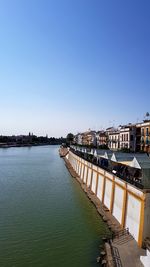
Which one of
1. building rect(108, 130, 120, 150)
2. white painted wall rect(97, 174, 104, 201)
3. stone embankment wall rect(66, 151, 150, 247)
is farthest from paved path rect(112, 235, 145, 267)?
building rect(108, 130, 120, 150)

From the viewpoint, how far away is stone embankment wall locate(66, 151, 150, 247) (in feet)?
63.8

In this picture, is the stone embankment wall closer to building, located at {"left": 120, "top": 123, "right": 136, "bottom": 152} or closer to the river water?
the river water

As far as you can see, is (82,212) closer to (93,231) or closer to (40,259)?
(93,231)

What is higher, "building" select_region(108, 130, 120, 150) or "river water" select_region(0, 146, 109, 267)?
"building" select_region(108, 130, 120, 150)

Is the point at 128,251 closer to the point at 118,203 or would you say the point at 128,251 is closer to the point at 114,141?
the point at 118,203

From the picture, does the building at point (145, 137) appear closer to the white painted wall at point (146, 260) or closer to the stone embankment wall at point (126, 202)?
the stone embankment wall at point (126, 202)

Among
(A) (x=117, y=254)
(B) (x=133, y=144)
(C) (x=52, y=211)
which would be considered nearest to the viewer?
(A) (x=117, y=254)

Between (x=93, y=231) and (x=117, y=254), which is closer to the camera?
(x=117, y=254)

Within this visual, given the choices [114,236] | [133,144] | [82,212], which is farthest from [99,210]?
[133,144]

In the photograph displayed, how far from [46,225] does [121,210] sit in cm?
713

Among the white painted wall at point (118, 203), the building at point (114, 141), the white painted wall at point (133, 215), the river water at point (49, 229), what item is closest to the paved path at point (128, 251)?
the white painted wall at point (133, 215)

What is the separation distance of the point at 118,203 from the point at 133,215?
457 centimetres

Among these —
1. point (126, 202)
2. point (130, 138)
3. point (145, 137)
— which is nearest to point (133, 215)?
point (126, 202)

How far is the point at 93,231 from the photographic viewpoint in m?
25.1
